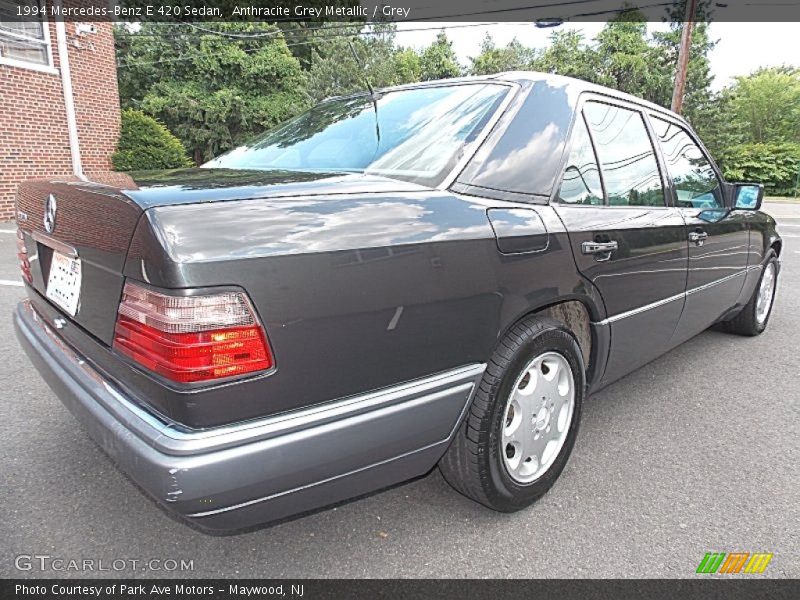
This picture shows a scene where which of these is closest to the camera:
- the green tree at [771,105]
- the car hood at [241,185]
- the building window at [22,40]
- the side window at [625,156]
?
the car hood at [241,185]

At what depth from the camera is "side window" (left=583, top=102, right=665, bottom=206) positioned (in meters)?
2.40

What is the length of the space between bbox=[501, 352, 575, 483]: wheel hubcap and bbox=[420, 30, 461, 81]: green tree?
4311cm

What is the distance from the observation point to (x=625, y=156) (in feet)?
8.48

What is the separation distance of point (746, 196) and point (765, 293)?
55.4 inches

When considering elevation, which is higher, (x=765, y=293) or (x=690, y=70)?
(x=690, y=70)

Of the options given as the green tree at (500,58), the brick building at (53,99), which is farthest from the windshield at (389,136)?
the green tree at (500,58)

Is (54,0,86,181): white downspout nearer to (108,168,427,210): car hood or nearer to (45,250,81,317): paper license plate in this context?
(45,250,81,317): paper license plate

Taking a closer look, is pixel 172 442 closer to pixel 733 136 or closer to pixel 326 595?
pixel 326 595

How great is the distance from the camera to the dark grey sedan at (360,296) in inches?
51.8

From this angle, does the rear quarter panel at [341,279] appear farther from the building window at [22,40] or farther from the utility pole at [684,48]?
the utility pole at [684,48]

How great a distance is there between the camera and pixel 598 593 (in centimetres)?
172

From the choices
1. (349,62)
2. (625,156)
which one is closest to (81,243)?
(625,156)

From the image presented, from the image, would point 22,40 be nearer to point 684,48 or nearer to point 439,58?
point 684,48

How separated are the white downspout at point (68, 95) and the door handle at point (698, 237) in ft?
37.1
